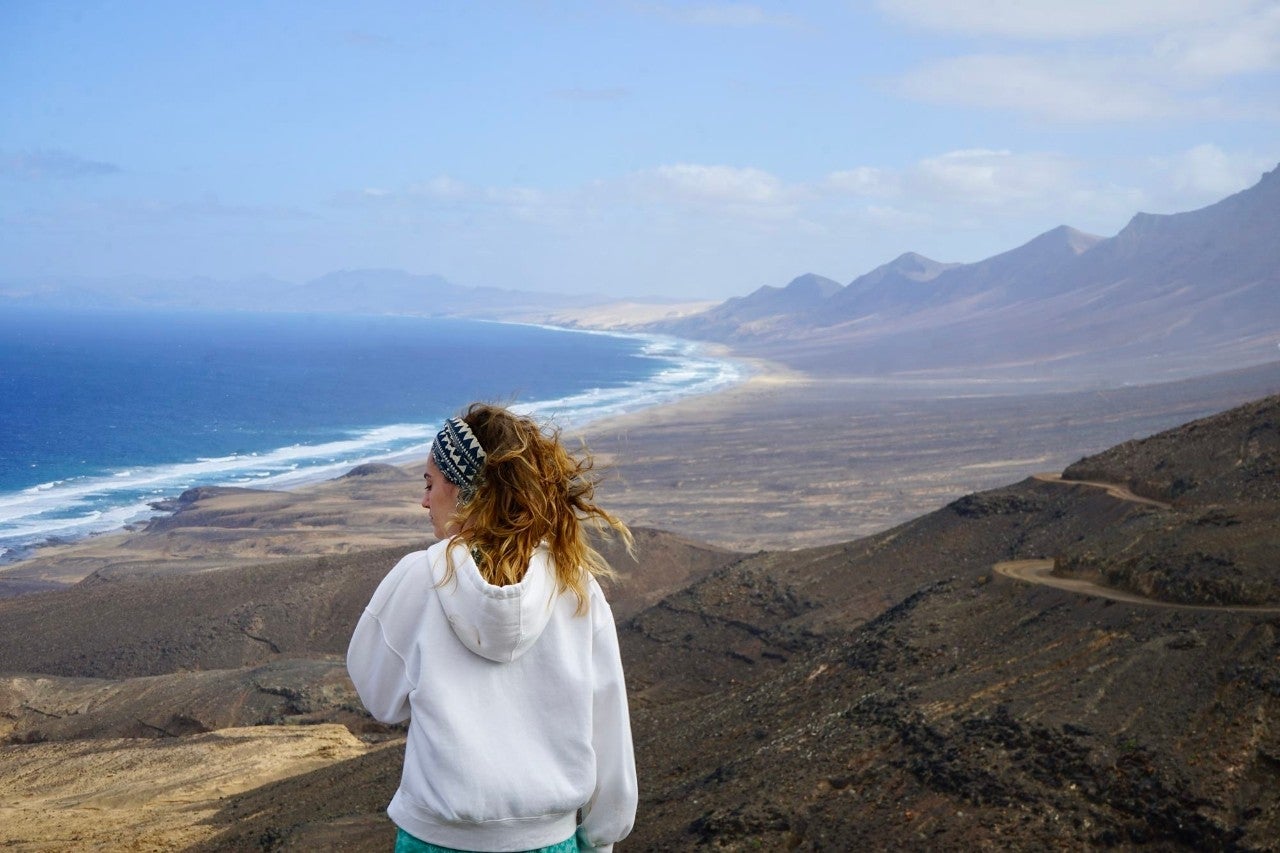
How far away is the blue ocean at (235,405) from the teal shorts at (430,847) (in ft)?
27.5

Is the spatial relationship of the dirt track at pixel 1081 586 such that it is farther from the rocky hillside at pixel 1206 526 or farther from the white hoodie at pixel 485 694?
the white hoodie at pixel 485 694

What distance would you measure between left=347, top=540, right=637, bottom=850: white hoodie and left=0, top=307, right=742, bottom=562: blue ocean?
27.4 feet

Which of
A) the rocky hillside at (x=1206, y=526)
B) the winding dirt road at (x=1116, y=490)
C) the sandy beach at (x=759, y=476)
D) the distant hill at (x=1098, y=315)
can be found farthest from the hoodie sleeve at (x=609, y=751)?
the distant hill at (x=1098, y=315)

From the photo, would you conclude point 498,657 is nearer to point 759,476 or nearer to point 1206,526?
point 1206,526

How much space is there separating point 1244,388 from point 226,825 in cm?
6662

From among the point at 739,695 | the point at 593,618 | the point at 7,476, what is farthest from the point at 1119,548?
the point at 7,476

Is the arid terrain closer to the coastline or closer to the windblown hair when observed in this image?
the coastline

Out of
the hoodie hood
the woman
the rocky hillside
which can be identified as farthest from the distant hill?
the hoodie hood

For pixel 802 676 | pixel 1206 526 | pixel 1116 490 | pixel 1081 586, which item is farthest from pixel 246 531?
pixel 1206 526

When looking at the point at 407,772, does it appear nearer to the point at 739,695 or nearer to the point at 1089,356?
the point at 739,695

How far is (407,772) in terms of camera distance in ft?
10.5

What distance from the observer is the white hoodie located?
3070 mm

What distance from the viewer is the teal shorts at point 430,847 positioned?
3.17m

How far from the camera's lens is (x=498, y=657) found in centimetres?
308
